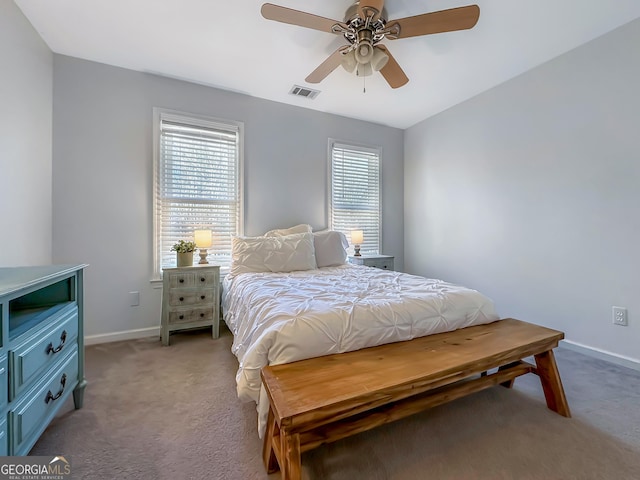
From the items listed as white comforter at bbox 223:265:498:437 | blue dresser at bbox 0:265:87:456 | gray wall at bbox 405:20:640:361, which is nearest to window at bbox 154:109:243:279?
white comforter at bbox 223:265:498:437

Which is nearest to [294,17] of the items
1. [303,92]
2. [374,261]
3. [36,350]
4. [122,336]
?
[303,92]

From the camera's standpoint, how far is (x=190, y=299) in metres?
2.63

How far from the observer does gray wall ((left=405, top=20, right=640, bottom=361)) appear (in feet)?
7.13

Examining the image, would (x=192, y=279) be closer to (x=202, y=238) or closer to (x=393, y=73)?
(x=202, y=238)

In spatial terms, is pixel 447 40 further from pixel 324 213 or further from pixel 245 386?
pixel 245 386

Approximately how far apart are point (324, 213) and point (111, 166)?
8.08 feet

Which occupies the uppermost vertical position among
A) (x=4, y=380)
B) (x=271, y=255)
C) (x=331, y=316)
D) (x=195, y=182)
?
(x=195, y=182)

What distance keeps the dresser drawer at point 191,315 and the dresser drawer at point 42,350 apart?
39.2 inches

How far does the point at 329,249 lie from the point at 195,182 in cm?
173

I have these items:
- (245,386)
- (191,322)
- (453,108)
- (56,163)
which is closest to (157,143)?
(56,163)

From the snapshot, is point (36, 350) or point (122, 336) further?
point (122, 336)

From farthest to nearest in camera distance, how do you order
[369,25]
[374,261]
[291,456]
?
[374,261] → [369,25] → [291,456]

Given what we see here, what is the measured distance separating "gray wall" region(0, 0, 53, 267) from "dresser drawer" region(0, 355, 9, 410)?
132 cm

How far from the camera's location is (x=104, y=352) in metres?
2.40
